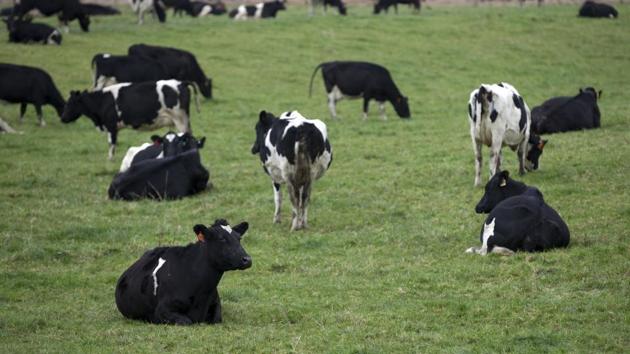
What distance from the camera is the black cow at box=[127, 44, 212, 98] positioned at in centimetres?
3469

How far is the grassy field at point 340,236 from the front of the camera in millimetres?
10656

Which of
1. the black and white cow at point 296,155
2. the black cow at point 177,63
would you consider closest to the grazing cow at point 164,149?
the black and white cow at point 296,155

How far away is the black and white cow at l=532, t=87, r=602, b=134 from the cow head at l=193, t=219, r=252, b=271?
49.6 feet

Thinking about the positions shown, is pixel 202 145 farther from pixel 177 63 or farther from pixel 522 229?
pixel 177 63

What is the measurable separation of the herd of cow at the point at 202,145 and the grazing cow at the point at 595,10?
24001 mm

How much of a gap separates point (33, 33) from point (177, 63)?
7494 mm

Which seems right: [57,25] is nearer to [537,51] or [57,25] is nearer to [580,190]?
[537,51]

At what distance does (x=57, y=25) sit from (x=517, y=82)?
20.3 meters

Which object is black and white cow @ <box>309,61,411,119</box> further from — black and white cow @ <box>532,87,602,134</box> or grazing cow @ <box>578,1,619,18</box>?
grazing cow @ <box>578,1,619,18</box>

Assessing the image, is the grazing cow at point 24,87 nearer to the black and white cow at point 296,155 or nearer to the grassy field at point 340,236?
the grassy field at point 340,236

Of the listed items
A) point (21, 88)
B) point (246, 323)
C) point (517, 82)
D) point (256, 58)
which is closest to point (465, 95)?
point (517, 82)

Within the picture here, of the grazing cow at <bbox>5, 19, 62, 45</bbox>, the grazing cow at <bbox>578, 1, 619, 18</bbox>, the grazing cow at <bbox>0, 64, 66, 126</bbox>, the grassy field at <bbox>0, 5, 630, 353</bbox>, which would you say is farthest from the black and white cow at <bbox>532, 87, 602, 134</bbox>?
the grazing cow at <bbox>578, 1, 619, 18</bbox>

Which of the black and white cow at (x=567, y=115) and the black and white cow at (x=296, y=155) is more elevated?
the black and white cow at (x=296, y=155)

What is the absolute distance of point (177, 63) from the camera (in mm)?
35656
